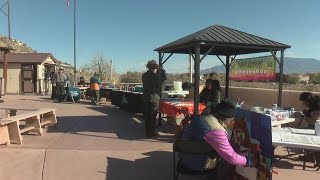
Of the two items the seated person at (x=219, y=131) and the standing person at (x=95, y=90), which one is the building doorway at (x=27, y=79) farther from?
the seated person at (x=219, y=131)

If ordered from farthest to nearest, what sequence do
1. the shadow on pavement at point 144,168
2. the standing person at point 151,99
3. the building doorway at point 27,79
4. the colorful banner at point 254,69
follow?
the building doorway at point 27,79 < the colorful banner at point 254,69 < the standing person at point 151,99 < the shadow on pavement at point 144,168

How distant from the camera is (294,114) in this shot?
8094mm

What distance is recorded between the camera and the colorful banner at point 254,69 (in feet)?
31.7

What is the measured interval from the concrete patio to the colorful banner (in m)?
2.42

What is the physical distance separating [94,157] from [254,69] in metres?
5.10

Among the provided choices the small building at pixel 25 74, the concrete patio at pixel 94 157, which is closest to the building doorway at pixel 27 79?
the small building at pixel 25 74

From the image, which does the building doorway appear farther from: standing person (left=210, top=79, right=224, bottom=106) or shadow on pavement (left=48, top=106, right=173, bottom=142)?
standing person (left=210, top=79, right=224, bottom=106)

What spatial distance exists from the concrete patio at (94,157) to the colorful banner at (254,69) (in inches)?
95.4

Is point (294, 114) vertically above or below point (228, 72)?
below

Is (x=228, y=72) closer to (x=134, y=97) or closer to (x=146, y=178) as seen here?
(x=134, y=97)

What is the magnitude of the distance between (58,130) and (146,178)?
4.92m

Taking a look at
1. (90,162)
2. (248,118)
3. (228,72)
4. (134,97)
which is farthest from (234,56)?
(248,118)

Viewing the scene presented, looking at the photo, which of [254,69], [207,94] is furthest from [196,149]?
[254,69]

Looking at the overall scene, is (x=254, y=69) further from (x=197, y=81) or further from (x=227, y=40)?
(x=197, y=81)
